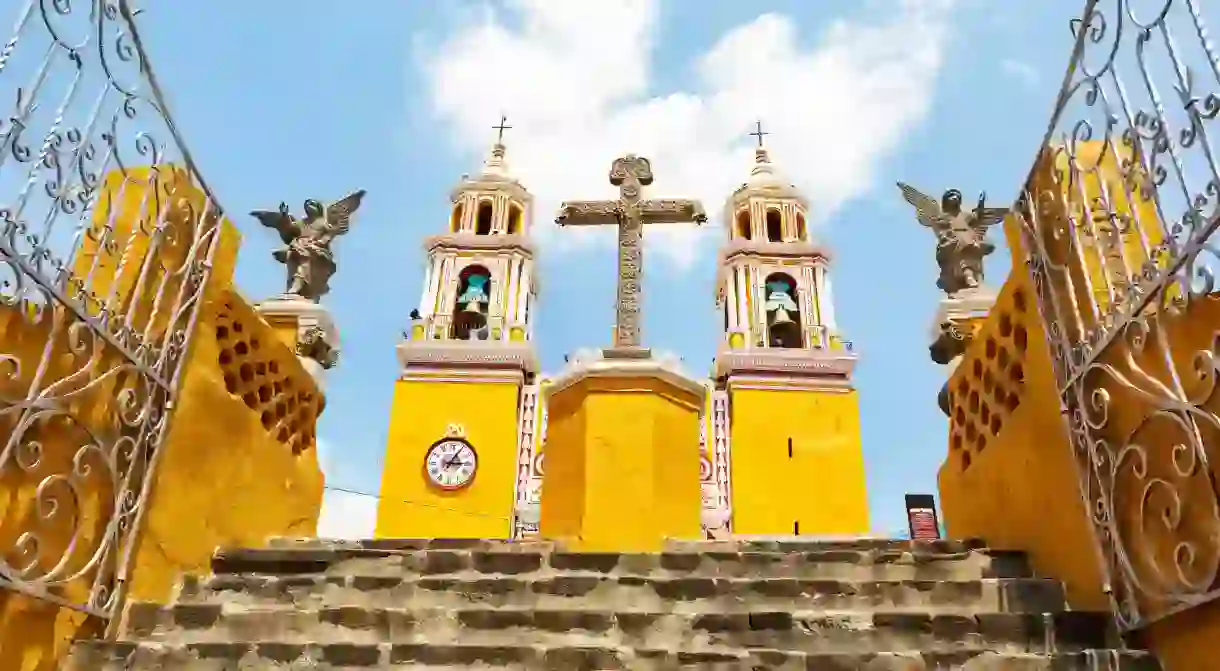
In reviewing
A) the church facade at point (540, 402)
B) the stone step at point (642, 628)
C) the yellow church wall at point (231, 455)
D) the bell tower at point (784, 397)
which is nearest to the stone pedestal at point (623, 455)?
the stone step at point (642, 628)

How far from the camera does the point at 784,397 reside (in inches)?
696

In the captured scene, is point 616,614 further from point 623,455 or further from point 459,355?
point 459,355

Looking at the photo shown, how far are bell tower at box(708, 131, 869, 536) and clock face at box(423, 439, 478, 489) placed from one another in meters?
4.56

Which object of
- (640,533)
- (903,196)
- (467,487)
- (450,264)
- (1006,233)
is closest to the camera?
(1006,233)

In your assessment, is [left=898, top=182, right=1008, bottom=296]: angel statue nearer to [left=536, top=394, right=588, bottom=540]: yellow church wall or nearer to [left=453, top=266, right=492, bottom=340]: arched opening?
[left=536, top=394, right=588, bottom=540]: yellow church wall

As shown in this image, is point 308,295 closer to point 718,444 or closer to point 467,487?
point 467,487

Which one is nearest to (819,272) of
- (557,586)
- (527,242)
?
(527,242)

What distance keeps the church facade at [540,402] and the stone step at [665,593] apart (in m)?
12.3

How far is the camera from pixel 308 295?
20.5ft

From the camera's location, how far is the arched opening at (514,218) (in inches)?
827

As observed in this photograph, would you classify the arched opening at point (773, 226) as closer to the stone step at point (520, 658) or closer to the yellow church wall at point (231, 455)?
the yellow church wall at point (231, 455)

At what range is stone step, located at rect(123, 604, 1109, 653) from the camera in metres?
3.06

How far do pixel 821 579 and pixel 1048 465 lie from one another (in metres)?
1.03

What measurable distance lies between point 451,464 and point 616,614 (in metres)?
14.1
